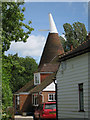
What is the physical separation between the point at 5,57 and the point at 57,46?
1680 inches

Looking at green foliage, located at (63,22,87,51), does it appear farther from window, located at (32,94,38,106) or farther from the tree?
the tree

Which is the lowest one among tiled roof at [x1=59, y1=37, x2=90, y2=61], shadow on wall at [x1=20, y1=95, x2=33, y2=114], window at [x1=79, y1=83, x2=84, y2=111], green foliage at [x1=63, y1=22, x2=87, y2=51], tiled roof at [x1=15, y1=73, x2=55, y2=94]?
shadow on wall at [x1=20, y1=95, x2=33, y2=114]

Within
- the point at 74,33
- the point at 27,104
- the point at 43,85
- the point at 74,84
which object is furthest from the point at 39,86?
the point at 74,84

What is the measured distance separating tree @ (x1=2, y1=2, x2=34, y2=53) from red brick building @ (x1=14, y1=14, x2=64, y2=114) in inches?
1130

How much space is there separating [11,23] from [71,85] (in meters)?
5.53

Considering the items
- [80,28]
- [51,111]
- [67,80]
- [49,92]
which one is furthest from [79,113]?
[80,28]

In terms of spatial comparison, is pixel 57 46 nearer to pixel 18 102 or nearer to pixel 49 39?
pixel 49 39

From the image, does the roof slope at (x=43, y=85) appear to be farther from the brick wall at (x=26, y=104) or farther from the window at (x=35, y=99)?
the brick wall at (x=26, y=104)

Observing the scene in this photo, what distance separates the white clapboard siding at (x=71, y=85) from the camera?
53.0 feet

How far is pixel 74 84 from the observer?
688 inches

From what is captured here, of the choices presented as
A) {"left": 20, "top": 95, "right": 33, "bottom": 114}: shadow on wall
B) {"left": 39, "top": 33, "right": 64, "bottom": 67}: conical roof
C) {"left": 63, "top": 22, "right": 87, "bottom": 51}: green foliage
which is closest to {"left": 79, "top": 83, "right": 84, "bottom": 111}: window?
{"left": 20, "top": 95, "right": 33, "bottom": 114}: shadow on wall

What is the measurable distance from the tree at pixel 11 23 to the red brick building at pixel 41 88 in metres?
28.7

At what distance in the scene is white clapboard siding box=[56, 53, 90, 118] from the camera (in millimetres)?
16156

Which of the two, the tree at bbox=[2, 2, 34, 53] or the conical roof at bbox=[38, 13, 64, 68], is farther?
the conical roof at bbox=[38, 13, 64, 68]
